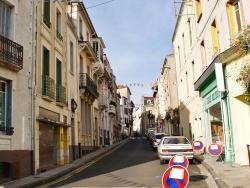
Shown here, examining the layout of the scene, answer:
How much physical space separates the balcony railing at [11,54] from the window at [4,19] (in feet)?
1.97

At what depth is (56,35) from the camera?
1908 cm

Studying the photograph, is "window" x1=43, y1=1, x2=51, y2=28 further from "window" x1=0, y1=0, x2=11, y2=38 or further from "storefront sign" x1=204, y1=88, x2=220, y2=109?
"storefront sign" x1=204, y1=88, x2=220, y2=109

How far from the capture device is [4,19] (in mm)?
13062

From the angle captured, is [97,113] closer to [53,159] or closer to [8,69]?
[53,159]

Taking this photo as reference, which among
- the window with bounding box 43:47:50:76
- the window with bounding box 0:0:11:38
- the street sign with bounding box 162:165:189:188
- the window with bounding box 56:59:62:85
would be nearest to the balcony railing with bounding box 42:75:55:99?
the window with bounding box 43:47:50:76

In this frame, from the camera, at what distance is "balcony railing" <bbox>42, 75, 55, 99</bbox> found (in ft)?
53.4

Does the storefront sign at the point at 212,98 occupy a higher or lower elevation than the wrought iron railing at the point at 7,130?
higher

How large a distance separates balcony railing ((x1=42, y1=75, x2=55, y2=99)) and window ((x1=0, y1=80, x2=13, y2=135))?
3.44 meters

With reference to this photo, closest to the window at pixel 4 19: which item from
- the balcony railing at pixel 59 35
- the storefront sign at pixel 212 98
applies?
the balcony railing at pixel 59 35

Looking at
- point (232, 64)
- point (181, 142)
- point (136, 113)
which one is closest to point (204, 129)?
point (181, 142)

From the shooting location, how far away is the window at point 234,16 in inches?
532

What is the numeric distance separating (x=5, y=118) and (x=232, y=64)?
9292 mm

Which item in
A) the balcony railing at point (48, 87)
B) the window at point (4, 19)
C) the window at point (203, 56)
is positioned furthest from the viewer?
the window at point (203, 56)

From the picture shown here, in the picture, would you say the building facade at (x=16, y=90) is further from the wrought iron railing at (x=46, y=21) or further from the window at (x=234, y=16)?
the window at (x=234, y=16)
